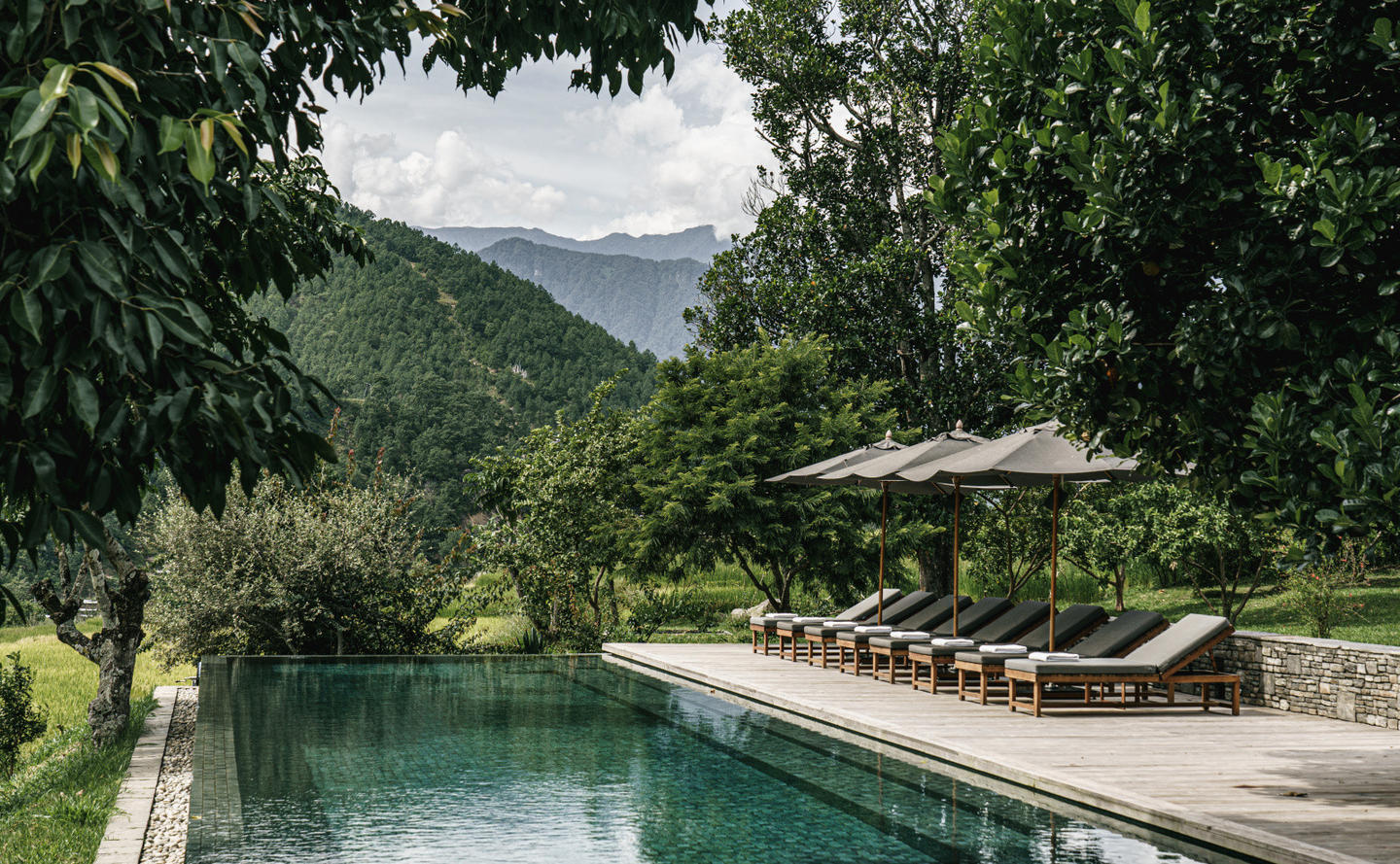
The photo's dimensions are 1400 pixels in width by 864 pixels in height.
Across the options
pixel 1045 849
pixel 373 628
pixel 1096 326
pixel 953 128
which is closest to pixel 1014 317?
pixel 1096 326

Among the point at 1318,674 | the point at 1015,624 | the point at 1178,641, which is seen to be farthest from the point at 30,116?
the point at 1015,624

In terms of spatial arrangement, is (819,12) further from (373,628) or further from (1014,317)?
(1014,317)

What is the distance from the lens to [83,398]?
7.36ft

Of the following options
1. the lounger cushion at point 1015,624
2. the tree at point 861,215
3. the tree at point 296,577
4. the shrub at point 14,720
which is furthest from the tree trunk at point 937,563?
the shrub at point 14,720

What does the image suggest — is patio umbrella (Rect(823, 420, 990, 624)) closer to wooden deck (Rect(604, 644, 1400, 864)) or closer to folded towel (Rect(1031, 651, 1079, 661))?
folded towel (Rect(1031, 651, 1079, 661))

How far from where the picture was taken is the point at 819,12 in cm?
2009

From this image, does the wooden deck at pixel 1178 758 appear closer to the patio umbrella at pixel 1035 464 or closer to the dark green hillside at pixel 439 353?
the patio umbrella at pixel 1035 464

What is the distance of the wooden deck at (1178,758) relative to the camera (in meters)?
5.82

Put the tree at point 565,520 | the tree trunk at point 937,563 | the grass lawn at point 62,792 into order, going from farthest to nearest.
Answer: the tree trunk at point 937,563
the tree at point 565,520
the grass lawn at point 62,792

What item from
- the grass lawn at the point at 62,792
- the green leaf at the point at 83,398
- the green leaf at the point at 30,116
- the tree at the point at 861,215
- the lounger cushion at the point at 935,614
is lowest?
the grass lawn at the point at 62,792

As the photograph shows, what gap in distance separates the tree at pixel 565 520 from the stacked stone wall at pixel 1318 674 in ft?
27.8

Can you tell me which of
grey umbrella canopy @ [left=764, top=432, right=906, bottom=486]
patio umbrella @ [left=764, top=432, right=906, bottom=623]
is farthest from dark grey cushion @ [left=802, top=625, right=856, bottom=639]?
grey umbrella canopy @ [left=764, top=432, right=906, bottom=486]

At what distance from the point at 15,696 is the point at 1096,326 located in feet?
31.0

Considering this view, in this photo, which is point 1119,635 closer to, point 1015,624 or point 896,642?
point 1015,624
